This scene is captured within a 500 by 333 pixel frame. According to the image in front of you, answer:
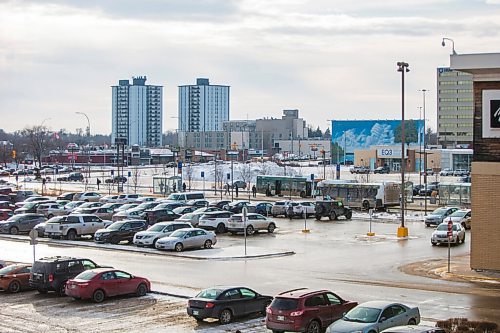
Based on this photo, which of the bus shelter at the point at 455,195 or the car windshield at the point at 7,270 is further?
the bus shelter at the point at 455,195

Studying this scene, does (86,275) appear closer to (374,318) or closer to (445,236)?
(374,318)

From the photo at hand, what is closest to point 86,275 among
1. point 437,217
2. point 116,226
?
point 116,226

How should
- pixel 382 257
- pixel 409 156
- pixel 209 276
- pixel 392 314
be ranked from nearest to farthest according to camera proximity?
1. pixel 392 314
2. pixel 209 276
3. pixel 382 257
4. pixel 409 156

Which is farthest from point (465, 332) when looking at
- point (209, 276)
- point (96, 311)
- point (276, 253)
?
point (276, 253)

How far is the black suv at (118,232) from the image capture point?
44562mm

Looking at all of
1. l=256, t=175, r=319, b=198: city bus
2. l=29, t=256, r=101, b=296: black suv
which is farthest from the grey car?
l=256, t=175, r=319, b=198: city bus

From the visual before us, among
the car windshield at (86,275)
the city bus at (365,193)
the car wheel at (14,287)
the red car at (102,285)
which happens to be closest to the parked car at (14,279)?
the car wheel at (14,287)

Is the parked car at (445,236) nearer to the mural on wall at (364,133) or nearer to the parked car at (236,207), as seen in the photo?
the parked car at (236,207)

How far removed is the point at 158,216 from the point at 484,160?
79.4 feet

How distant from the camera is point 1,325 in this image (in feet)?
78.8

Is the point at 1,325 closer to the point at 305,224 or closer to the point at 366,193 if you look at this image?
the point at 305,224

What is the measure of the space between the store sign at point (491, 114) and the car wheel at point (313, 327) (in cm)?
1474

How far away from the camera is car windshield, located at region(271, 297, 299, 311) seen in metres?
21.7

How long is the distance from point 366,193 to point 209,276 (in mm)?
35755
